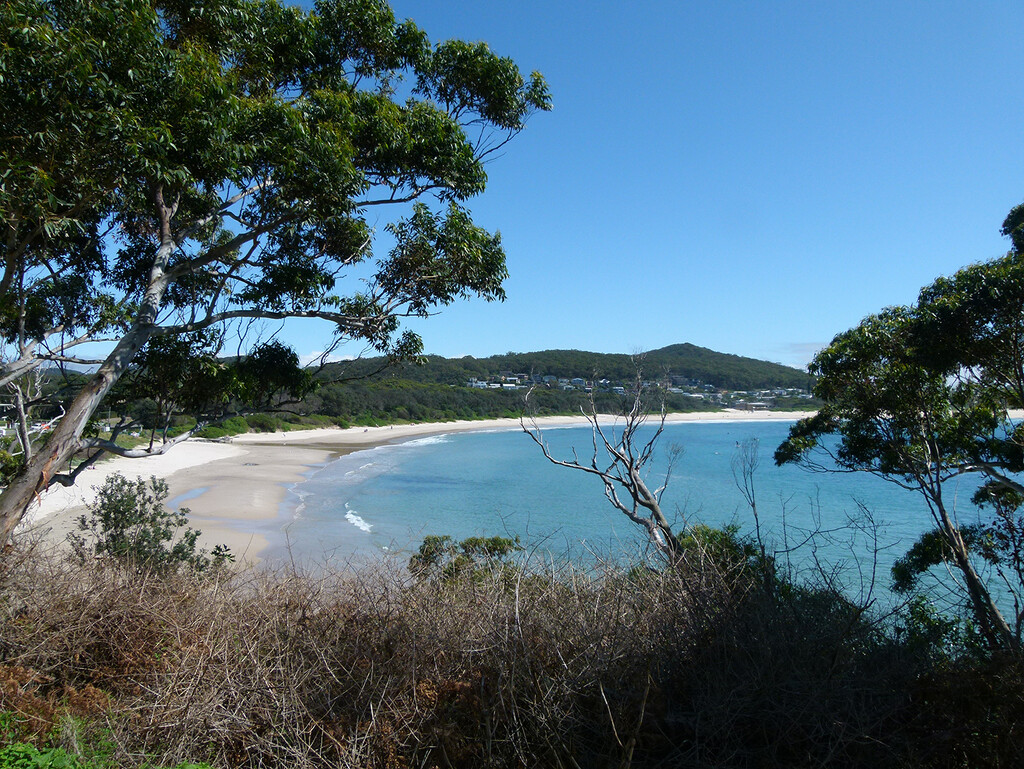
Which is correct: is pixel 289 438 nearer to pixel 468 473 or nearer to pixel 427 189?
pixel 468 473

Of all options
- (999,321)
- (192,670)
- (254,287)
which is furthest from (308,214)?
(999,321)

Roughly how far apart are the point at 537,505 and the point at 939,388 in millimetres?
19269

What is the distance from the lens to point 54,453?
16.7 ft

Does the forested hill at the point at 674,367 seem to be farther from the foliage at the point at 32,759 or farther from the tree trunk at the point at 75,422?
the foliage at the point at 32,759

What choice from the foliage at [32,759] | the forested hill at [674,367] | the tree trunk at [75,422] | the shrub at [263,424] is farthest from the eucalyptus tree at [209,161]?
the shrub at [263,424]

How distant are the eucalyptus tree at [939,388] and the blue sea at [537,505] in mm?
1155

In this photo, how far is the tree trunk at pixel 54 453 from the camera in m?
5.01

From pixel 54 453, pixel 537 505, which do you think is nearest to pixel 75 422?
pixel 54 453

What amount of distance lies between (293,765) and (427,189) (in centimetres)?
521

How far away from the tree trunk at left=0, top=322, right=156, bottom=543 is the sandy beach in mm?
255

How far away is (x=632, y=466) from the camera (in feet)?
25.1

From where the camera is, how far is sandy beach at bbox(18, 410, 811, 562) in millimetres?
17125

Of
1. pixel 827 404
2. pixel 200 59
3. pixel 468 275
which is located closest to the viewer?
pixel 200 59

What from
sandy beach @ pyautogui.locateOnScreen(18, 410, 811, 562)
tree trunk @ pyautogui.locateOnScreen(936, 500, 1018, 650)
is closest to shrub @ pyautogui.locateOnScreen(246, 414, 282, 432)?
sandy beach @ pyautogui.locateOnScreen(18, 410, 811, 562)
